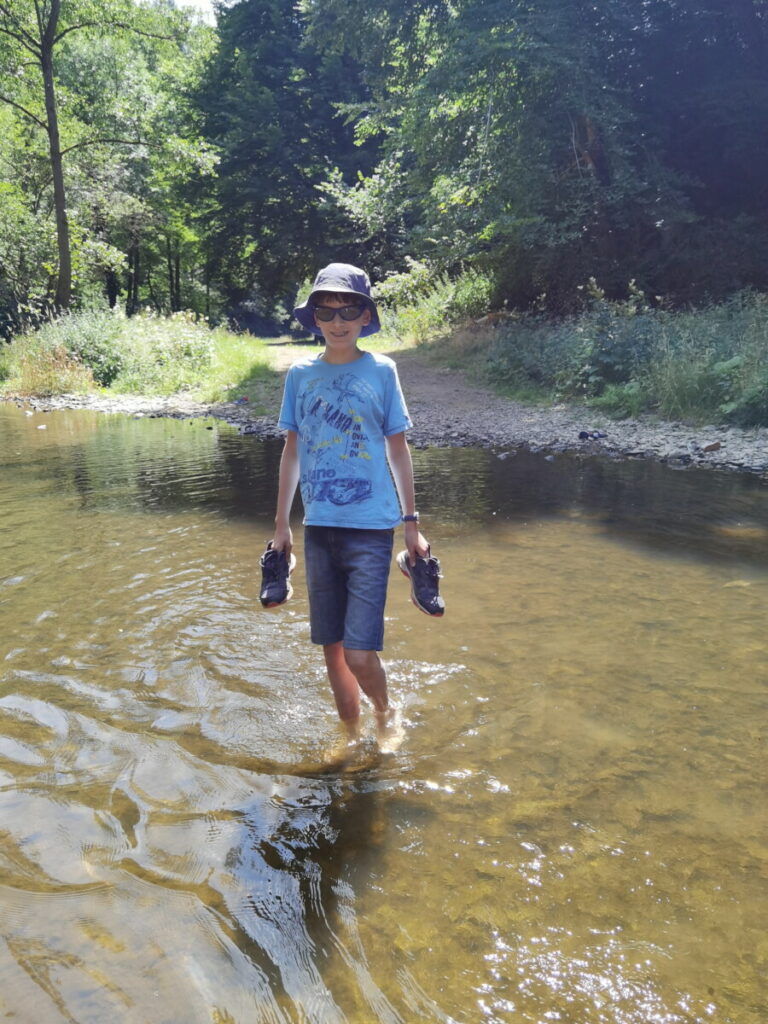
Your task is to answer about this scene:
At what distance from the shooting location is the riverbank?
9125mm

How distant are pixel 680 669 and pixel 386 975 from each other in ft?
7.52

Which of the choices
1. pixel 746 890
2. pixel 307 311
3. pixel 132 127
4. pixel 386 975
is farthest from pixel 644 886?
pixel 132 127

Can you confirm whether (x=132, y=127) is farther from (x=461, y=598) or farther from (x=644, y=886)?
(x=644, y=886)

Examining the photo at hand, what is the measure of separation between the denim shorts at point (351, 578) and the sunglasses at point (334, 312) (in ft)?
2.56

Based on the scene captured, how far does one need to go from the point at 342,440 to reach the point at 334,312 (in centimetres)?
47

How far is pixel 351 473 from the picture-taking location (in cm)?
280

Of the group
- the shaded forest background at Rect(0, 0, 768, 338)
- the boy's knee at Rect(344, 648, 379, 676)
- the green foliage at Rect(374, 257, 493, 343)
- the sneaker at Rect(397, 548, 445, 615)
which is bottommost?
the boy's knee at Rect(344, 648, 379, 676)

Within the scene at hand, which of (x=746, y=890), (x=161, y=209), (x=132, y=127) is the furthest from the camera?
(x=161, y=209)

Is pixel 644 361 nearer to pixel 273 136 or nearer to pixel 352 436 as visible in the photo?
pixel 352 436

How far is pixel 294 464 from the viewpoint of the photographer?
3.02m

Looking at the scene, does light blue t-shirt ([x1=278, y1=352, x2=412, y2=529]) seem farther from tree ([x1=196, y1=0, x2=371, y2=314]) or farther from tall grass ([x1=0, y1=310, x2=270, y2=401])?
tree ([x1=196, y1=0, x2=371, y2=314])

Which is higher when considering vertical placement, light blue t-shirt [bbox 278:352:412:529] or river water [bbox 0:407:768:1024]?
light blue t-shirt [bbox 278:352:412:529]

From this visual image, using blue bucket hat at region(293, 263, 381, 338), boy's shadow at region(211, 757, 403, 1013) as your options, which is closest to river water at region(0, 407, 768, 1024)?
boy's shadow at region(211, 757, 403, 1013)

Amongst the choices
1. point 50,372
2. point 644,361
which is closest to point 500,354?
point 644,361
